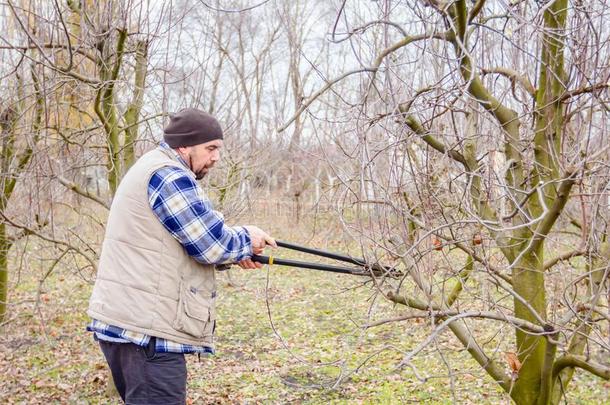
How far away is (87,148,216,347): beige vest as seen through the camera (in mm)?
2799

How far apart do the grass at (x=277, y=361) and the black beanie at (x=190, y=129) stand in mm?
1535

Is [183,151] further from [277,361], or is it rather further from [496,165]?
[277,361]

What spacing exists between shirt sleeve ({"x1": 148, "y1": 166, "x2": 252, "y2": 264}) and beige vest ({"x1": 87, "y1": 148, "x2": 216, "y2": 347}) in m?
0.04

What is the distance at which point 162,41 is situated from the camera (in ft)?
18.6

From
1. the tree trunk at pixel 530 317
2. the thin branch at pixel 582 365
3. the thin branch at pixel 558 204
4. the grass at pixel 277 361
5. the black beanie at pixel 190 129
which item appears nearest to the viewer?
the thin branch at pixel 558 204

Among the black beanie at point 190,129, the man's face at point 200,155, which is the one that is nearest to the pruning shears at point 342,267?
the man's face at point 200,155

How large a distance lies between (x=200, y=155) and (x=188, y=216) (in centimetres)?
38

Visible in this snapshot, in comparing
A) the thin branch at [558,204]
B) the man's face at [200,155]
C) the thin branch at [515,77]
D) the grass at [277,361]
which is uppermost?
the thin branch at [515,77]

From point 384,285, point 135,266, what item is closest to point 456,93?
point 384,285

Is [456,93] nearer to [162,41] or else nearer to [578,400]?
[162,41]

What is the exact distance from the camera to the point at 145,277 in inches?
110

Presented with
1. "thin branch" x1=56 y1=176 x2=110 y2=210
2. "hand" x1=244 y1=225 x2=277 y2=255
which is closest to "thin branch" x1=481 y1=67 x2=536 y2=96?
"hand" x1=244 y1=225 x2=277 y2=255

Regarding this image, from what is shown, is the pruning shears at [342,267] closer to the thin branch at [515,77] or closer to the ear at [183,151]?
the ear at [183,151]

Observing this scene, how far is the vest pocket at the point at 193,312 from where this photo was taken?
2.84m
